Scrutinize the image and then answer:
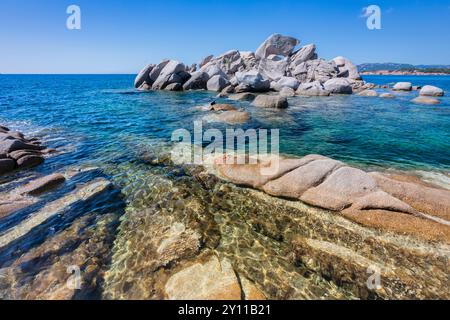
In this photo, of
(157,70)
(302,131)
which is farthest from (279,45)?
(302,131)

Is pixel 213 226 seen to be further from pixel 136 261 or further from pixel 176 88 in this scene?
pixel 176 88

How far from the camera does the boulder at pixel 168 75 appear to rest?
44.2 metres

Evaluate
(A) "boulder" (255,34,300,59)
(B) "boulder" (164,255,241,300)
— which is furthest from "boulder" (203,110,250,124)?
(A) "boulder" (255,34,300,59)

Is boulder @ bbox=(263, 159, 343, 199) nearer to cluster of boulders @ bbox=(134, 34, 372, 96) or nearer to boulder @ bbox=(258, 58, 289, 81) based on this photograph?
cluster of boulders @ bbox=(134, 34, 372, 96)

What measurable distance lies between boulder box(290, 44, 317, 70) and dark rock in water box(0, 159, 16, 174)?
54250mm

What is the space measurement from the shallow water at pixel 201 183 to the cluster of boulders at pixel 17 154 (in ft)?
2.26

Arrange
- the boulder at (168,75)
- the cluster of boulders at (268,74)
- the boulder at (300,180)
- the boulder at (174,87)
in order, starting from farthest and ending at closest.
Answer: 1. the boulder at (168,75)
2. the boulder at (174,87)
3. the cluster of boulders at (268,74)
4. the boulder at (300,180)

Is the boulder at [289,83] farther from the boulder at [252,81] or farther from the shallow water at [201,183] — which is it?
the shallow water at [201,183]

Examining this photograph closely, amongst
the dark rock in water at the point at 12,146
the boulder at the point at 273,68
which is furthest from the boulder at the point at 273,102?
the boulder at the point at 273,68

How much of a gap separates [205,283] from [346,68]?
197 ft

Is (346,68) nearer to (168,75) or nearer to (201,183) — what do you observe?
(168,75)

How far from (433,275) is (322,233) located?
2.32 meters

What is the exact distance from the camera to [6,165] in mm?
9734
